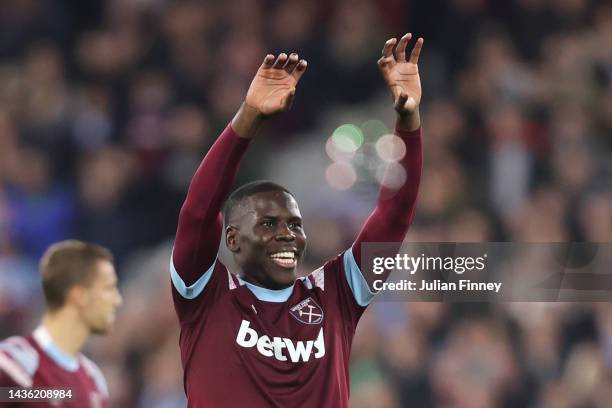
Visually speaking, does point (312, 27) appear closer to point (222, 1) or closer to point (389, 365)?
point (222, 1)

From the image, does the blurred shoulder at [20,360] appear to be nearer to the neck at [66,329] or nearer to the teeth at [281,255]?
the neck at [66,329]

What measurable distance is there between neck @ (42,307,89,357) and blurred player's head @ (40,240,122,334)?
14 mm

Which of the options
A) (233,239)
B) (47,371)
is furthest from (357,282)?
(47,371)

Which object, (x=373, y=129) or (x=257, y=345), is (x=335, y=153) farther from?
(x=257, y=345)

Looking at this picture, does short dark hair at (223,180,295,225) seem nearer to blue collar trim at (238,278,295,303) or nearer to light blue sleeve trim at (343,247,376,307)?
blue collar trim at (238,278,295,303)

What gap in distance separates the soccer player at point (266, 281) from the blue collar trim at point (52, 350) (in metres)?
0.94

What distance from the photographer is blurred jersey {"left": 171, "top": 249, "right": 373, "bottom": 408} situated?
348 cm

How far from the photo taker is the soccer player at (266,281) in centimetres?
340

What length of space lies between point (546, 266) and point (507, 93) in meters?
2.47

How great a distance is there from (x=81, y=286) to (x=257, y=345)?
1184 mm

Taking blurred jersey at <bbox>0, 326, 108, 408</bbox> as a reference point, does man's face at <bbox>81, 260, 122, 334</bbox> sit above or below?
above

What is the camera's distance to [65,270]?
4.48 meters

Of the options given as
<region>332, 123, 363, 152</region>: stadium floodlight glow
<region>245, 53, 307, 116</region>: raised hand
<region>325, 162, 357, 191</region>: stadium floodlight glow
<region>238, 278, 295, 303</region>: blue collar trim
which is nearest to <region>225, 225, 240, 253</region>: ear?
<region>238, 278, 295, 303</region>: blue collar trim

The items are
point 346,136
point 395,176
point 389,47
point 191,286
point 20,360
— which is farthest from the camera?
point 346,136
